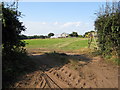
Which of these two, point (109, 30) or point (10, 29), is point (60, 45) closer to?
point (109, 30)

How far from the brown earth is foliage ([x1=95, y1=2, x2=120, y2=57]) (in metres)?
1.98

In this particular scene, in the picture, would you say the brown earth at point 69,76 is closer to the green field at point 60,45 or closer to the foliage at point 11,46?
the foliage at point 11,46

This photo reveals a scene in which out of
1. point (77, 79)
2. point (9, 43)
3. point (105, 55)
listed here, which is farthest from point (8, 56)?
point (105, 55)

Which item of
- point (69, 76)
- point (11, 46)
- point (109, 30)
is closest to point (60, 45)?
point (109, 30)

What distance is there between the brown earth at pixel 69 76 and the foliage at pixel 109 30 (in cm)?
198

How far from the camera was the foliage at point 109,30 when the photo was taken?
10.7 m

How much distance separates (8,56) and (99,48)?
706 centimetres

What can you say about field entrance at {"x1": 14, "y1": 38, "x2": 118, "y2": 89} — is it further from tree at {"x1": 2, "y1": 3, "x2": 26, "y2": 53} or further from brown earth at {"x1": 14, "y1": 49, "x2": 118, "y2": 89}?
tree at {"x1": 2, "y1": 3, "x2": 26, "y2": 53}

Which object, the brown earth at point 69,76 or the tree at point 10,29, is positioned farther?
the tree at point 10,29

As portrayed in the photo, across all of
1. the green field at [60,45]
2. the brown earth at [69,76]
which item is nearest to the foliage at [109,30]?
the brown earth at [69,76]

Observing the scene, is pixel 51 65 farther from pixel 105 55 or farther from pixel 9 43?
pixel 105 55

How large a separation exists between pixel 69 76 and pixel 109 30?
5.21 meters

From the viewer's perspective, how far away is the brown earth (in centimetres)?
669

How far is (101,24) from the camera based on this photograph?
1152cm
